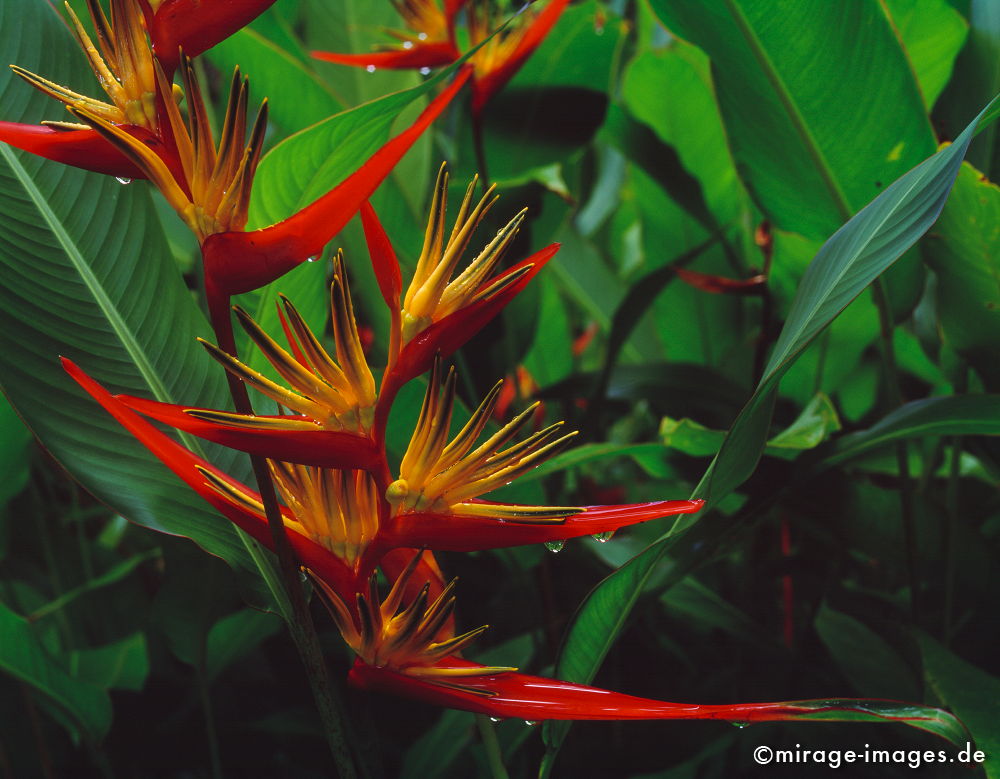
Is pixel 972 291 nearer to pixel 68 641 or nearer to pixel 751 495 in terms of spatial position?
pixel 751 495

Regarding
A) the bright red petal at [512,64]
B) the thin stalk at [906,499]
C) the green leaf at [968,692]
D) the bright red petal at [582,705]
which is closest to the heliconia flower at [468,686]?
the bright red petal at [582,705]

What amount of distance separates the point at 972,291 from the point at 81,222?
58 centimetres

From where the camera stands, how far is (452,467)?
0.31 meters

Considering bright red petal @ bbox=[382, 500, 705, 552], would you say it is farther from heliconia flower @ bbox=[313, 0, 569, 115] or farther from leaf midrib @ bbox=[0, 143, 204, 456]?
heliconia flower @ bbox=[313, 0, 569, 115]

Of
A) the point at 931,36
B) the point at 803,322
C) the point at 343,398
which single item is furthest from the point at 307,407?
the point at 931,36

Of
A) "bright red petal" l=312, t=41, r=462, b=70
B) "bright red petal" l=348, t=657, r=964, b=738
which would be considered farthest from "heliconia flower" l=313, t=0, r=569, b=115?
"bright red petal" l=348, t=657, r=964, b=738

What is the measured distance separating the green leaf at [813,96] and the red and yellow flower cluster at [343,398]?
296 millimetres

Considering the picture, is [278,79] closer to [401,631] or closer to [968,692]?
[401,631]

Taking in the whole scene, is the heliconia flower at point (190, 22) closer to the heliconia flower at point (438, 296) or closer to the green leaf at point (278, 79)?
the heliconia flower at point (438, 296)

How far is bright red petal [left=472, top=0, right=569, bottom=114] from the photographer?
607mm

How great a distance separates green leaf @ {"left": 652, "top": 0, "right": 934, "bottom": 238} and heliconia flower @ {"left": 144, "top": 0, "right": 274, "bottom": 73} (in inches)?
13.5

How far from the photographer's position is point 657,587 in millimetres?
530

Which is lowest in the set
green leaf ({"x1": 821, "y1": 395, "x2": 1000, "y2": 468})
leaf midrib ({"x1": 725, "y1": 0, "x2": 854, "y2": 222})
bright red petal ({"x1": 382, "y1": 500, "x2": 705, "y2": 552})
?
bright red petal ({"x1": 382, "y1": 500, "x2": 705, "y2": 552})

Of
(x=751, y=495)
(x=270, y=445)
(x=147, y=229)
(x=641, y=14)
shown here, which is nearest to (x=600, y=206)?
(x=641, y=14)
